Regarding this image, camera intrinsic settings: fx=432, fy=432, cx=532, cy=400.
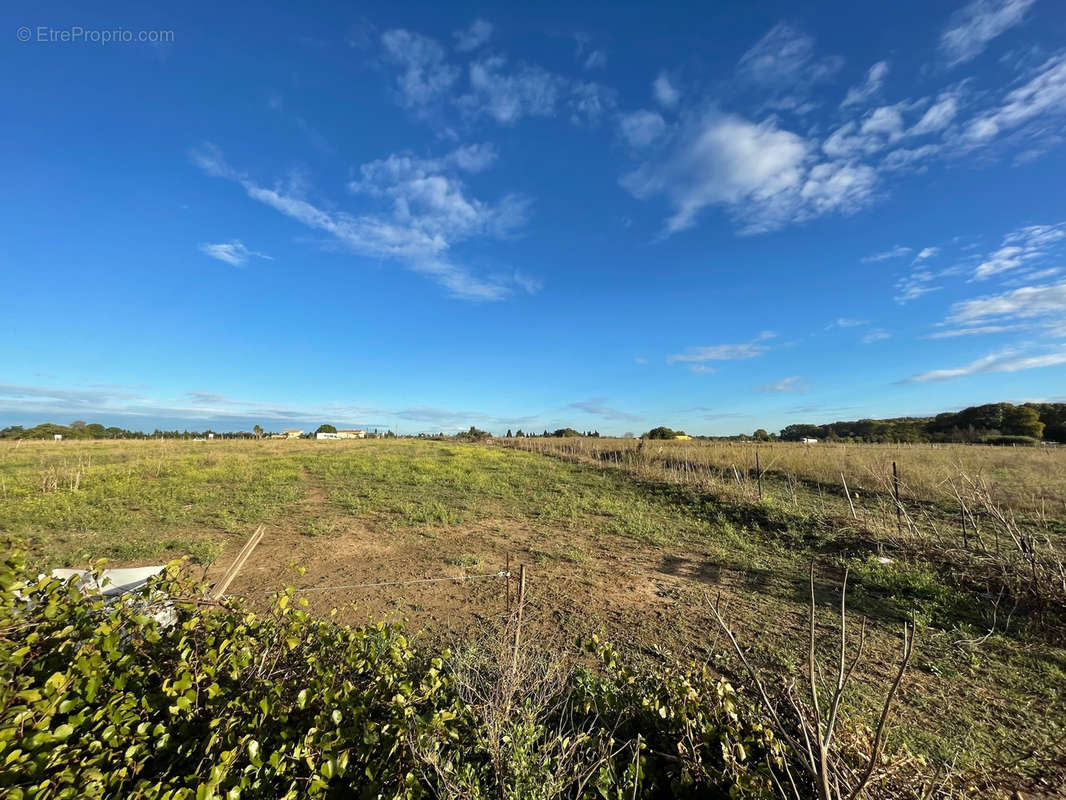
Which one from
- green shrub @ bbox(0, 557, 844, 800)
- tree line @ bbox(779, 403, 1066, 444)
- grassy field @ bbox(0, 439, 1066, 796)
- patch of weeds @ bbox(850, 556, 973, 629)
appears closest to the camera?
green shrub @ bbox(0, 557, 844, 800)

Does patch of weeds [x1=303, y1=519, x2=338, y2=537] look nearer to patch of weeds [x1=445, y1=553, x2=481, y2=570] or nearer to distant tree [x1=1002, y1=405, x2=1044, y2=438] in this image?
patch of weeds [x1=445, y1=553, x2=481, y2=570]

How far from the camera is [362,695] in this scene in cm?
180

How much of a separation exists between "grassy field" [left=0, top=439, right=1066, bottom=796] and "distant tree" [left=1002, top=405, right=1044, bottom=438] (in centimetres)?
3104

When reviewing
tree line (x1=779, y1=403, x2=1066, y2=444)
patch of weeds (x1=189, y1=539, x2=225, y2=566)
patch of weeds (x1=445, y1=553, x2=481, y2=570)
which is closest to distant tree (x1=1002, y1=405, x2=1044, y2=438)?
tree line (x1=779, y1=403, x2=1066, y2=444)

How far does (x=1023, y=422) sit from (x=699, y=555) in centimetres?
4705

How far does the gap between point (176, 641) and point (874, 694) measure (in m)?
4.53

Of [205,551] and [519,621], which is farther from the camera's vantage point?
[205,551]

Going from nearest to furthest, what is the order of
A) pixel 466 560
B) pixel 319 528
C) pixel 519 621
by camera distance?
pixel 519 621 < pixel 466 560 < pixel 319 528

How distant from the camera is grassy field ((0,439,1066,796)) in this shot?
3482 millimetres

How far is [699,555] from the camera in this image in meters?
6.70

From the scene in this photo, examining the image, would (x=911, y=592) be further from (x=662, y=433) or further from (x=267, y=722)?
(x=662, y=433)

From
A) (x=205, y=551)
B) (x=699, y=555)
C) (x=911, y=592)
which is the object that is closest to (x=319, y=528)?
(x=205, y=551)

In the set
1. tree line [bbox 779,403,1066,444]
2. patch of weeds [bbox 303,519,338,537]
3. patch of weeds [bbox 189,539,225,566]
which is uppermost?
tree line [bbox 779,403,1066,444]

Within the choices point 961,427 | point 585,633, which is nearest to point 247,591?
point 585,633
